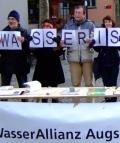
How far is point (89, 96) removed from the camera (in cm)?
627

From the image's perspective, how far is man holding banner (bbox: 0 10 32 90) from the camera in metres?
8.36

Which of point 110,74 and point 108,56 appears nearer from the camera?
point 108,56

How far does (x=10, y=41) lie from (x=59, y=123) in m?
2.48

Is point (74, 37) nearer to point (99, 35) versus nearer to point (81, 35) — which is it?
point (81, 35)

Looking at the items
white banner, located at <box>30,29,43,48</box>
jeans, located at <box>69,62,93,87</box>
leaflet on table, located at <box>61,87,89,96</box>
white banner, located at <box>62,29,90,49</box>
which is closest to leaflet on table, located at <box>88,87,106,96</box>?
leaflet on table, located at <box>61,87,89,96</box>

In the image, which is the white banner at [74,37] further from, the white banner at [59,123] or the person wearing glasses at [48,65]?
the white banner at [59,123]

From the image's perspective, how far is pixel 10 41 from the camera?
8414 millimetres

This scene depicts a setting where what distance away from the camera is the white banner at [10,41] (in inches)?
330

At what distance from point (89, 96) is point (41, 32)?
2461 millimetres

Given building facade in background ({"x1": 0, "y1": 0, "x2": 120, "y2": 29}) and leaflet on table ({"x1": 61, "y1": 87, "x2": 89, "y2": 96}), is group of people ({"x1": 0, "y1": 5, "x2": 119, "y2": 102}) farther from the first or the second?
building facade in background ({"x1": 0, "y1": 0, "x2": 120, "y2": 29})

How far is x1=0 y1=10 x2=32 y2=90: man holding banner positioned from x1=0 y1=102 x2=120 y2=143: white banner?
214 cm

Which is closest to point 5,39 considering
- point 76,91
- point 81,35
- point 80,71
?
point 81,35

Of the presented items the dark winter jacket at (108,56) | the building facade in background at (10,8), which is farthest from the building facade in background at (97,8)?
the dark winter jacket at (108,56)

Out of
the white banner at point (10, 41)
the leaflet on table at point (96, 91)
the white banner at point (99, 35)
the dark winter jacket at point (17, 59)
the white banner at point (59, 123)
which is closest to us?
the white banner at point (59, 123)
